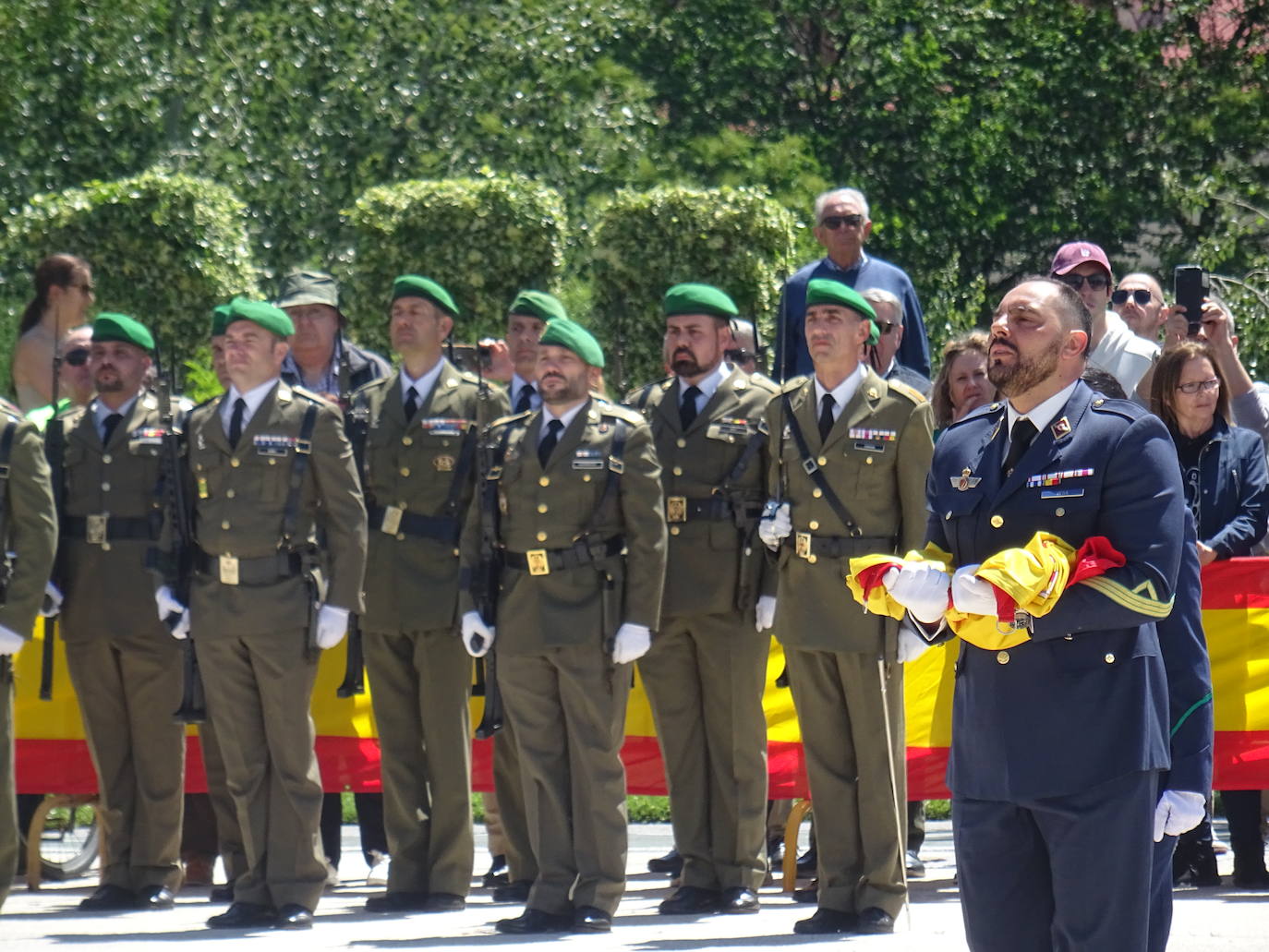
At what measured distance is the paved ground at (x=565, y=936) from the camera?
7711 mm

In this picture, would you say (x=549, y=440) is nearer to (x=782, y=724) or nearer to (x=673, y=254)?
(x=782, y=724)

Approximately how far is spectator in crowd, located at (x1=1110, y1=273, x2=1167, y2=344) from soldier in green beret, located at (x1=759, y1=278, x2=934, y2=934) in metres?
2.45

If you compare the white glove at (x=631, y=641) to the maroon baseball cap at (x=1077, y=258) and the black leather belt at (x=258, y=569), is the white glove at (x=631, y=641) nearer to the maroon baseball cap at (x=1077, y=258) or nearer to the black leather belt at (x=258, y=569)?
the black leather belt at (x=258, y=569)

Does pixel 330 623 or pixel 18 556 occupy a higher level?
pixel 18 556

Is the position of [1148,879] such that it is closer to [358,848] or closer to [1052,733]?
[1052,733]

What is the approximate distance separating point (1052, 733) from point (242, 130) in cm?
1705

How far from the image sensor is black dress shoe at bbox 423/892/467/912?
877 cm

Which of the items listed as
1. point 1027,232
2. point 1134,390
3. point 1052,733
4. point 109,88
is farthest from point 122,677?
point 1027,232

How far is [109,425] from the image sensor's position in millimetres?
9305

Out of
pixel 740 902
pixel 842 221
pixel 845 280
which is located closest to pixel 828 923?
pixel 740 902

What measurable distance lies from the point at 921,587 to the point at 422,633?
3.97 metres

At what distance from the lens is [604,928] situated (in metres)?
8.09

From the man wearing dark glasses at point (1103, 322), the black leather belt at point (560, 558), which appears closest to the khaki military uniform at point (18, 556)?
the black leather belt at point (560, 558)

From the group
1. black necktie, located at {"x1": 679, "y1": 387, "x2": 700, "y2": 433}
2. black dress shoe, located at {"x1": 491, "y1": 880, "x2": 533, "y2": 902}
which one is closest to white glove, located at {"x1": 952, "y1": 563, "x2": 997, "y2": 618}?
black necktie, located at {"x1": 679, "y1": 387, "x2": 700, "y2": 433}
